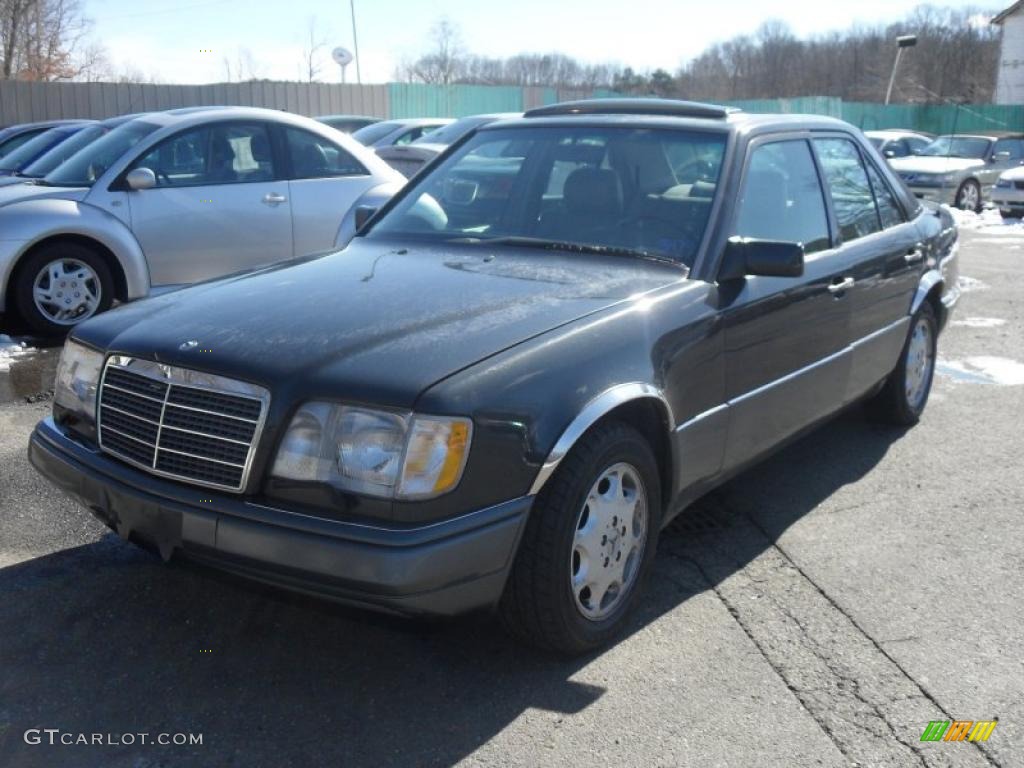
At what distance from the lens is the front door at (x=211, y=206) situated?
24.9 ft

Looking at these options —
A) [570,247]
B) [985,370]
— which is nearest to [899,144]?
[985,370]

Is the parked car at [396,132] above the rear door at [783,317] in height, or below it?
above

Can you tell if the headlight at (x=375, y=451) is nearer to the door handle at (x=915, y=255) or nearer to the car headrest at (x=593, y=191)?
the car headrest at (x=593, y=191)

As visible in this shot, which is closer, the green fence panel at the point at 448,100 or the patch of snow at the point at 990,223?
the patch of snow at the point at 990,223

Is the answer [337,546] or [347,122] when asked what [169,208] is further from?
[347,122]

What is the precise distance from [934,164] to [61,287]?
17710mm

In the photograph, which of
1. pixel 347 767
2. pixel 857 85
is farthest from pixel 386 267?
pixel 857 85

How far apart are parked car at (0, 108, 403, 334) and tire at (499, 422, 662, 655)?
4253 mm

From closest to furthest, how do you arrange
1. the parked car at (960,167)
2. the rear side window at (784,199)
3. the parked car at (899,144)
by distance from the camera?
the rear side window at (784,199) < the parked car at (960,167) < the parked car at (899,144)

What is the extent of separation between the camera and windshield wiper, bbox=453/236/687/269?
4.06 m

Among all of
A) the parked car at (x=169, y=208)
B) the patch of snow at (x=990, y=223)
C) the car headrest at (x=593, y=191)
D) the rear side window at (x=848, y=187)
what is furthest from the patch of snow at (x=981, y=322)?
the patch of snow at (x=990, y=223)

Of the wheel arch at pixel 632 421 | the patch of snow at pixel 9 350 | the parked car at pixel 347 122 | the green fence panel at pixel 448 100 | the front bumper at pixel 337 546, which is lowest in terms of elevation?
the patch of snow at pixel 9 350

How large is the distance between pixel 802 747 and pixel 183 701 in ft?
5.75

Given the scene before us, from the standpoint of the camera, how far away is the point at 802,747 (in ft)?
9.89
